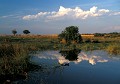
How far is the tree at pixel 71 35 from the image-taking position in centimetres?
4619

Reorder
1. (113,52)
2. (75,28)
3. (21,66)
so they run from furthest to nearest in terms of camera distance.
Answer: (75,28)
(113,52)
(21,66)

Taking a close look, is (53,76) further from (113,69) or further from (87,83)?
(113,69)

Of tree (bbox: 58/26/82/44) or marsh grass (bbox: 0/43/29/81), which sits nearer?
marsh grass (bbox: 0/43/29/81)

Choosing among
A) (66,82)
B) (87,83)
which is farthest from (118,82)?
(66,82)

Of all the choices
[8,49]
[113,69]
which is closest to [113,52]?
[113,69]

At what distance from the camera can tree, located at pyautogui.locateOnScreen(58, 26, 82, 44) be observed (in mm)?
46188

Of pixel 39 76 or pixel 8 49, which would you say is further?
pixel 8 49

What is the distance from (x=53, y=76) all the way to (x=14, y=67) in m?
2.45

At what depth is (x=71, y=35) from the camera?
46000mm

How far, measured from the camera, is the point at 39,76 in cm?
1587

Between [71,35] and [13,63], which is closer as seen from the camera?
[13,63]

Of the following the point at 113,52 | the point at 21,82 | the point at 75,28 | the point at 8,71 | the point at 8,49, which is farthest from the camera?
the point at 75,28

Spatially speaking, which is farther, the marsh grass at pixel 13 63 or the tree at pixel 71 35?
the tree at pixel 71 35

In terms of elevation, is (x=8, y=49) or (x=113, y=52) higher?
(x=8, y=49)
